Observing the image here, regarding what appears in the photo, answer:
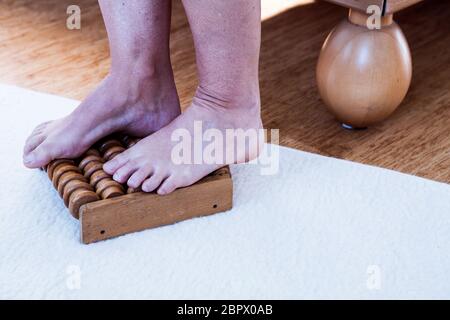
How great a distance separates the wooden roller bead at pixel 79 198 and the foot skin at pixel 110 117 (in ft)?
0.39

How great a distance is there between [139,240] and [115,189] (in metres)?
0.08

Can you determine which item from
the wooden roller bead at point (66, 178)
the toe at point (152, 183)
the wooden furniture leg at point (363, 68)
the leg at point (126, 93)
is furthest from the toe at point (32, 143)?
the wooden furniture leg at point (363, 68)

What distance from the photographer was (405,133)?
137cm

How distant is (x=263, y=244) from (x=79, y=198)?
0.27 metres

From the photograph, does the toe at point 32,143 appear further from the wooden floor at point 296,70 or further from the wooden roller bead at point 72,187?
the wooden floor at point 296,70

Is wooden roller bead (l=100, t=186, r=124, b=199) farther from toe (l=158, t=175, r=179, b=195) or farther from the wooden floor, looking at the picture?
the wooden floor

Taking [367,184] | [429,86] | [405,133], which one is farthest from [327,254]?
[429,86]

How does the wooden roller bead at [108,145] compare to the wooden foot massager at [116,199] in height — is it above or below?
above

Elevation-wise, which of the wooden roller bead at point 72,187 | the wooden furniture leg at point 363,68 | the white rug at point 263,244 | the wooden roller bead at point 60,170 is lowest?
the white rug at point 263,244

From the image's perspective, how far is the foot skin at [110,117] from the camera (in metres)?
1.12

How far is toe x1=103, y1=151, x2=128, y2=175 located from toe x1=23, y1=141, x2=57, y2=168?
98mm

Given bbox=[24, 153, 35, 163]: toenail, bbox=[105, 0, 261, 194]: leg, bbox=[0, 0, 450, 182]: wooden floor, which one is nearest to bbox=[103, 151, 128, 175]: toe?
bbox=[105, 0, 261, 194]: leg
